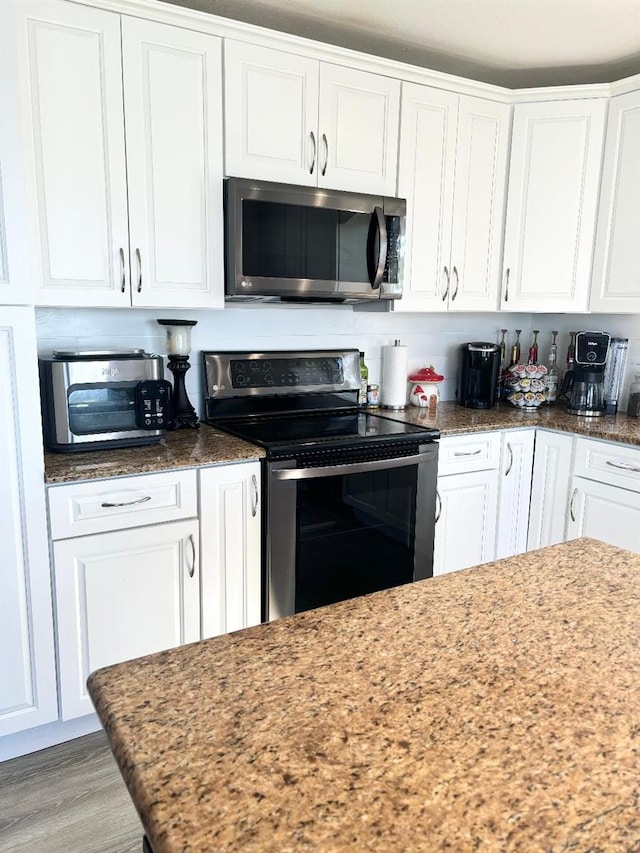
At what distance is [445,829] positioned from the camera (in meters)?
Answer: 0.54

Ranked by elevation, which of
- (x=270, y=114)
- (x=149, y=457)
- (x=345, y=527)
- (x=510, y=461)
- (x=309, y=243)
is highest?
(x=270, y=114)

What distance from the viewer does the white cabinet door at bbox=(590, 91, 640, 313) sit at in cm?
267

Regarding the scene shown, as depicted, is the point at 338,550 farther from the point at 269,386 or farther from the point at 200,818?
the point at 200,818

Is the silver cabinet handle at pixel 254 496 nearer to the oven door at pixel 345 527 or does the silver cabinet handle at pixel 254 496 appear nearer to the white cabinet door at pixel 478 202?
the oven door at pixel 345 527

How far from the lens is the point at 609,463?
254cm

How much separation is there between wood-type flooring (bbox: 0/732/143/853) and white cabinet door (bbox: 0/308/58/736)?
15 centimetres

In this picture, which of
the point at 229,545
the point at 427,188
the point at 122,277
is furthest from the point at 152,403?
the point at 427,188

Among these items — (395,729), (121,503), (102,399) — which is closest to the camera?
(395,729)

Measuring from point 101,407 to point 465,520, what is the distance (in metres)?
1.60

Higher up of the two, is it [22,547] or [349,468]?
[349,468]

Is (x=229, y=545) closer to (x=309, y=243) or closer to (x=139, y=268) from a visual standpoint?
(x=139, y=268)

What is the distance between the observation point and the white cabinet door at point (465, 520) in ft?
8.68

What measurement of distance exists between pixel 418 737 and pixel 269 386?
208 cm

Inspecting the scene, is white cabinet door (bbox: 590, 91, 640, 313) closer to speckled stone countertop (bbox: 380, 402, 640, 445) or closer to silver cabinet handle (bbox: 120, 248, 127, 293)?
speckled stone countertop (bbox: 380, 402, 640, 445)
